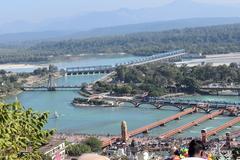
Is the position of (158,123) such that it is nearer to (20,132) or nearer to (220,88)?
(220,88)

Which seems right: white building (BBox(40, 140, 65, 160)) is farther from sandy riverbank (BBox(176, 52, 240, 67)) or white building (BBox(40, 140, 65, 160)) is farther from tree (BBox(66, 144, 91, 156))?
sandy riverbank (BBox(176, 52, 240, 67))

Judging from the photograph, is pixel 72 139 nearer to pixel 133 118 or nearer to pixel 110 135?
pixel 110 135

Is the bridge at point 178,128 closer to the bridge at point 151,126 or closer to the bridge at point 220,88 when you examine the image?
the bridge at point 151,126

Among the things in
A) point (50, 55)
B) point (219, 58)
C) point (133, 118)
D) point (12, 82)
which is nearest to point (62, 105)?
point (133, 118)

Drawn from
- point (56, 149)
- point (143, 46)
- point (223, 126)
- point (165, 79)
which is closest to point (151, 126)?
point (223, 126)

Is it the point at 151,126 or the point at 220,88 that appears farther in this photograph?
the point at 220,88

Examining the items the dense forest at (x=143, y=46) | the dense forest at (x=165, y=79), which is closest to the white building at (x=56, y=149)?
the dense forest at (x=165, y=79)
